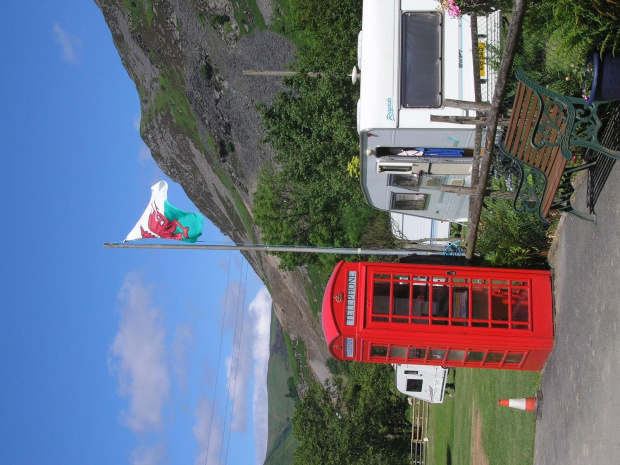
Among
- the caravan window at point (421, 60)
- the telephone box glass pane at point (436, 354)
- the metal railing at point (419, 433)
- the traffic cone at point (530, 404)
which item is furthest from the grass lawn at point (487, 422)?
the caravan window at point (421, 60)

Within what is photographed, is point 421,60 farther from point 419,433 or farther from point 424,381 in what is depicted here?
point 419,433

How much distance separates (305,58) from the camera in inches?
1115

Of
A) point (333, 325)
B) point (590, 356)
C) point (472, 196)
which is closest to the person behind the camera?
point (590, 356)

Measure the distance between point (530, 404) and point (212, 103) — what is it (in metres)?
A: 37.5

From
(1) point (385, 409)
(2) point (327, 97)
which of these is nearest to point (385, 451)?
(1) point (385, 409)

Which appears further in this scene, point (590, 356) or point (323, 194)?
point (323, 194)

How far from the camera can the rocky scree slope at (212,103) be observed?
42.1 metres

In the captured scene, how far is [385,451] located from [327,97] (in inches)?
702

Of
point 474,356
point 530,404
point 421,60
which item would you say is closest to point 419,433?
point 530,404

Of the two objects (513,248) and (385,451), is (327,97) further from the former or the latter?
(385,451)

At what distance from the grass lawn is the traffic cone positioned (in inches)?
8.9

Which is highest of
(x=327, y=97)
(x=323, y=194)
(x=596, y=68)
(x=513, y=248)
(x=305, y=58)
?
(x=305, y=58)

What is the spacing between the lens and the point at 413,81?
44.3 ft

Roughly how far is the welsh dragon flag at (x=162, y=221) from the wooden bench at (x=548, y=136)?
31.0 ft
